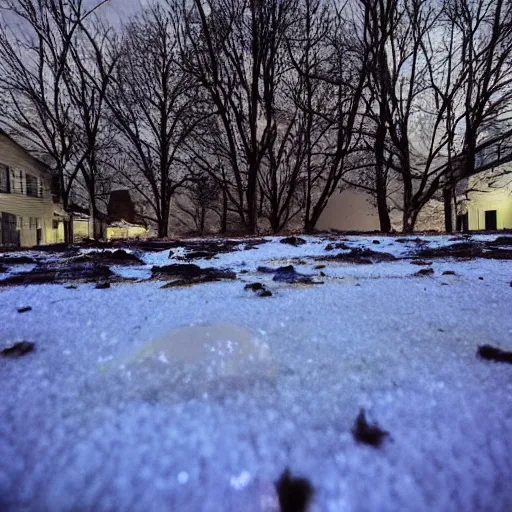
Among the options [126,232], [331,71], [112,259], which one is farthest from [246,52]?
[126,232]

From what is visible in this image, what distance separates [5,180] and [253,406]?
1818 centimetres

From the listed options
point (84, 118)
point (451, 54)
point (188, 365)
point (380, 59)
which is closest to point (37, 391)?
point (188, 365)

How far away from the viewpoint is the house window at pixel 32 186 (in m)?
16.3

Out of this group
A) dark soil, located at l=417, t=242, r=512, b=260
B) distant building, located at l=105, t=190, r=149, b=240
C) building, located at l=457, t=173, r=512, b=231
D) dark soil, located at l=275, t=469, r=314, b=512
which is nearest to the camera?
dark soil, located at l=275, t=469, r=314, b=512

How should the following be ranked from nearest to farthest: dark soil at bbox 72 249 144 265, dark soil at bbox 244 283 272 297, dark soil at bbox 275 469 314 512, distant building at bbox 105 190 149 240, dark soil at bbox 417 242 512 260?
dark soil at bbox 275 469 314 512, dark soil at bbox 244 283 272 297, dark soil at bbox 417 242 512 260, dark soil at bbox 72 249 144 265, distant building at bbox 105 190 149 240

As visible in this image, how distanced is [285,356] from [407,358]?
210 millimetres

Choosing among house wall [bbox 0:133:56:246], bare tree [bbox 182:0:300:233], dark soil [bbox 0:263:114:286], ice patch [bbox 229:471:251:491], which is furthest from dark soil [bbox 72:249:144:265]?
house wall [bbox 0:133:56:246]

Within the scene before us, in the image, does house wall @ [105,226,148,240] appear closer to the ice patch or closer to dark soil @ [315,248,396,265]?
dark soil @ [315,248,396,265]

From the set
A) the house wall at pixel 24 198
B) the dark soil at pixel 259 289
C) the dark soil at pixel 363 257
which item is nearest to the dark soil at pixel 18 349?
the dark soil at pixel 259 289

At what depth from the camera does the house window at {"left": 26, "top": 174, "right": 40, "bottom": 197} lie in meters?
16.3

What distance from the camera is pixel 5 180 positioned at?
49.1 feet

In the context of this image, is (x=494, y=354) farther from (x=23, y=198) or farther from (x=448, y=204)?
(x=23, y=198)

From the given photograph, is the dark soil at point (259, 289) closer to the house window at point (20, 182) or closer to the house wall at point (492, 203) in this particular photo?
the house wall at point (492, 203)

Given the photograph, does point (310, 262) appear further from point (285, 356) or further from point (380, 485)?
point (380, 485)
